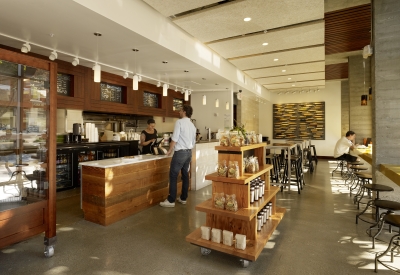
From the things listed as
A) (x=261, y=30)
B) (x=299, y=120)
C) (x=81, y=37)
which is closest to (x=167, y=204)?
(x=81, y=37)

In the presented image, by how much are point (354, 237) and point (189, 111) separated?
3107 millimetres

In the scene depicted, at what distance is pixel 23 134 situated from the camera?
282cm

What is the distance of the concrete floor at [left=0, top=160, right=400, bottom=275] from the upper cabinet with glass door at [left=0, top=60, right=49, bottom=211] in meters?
0.72

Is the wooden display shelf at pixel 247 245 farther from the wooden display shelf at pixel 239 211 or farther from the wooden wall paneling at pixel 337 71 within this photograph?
the wooden wall paneling at pixel 337 71

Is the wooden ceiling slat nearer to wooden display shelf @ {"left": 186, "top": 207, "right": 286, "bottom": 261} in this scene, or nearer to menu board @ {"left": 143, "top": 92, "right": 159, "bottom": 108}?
wooden display shelf @ {"left": 186, "top": 207, "right": 286, "bottom": 261}

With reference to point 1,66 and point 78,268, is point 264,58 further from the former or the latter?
point 78,268

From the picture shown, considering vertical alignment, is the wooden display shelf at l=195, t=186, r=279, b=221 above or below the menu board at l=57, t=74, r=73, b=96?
below

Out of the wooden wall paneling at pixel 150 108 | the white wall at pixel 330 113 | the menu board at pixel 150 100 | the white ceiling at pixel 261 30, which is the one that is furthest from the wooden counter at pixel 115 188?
the white wall at pixel 330 113

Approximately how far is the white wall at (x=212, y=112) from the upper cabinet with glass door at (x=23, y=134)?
258 inches

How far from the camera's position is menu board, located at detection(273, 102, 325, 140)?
12.3m

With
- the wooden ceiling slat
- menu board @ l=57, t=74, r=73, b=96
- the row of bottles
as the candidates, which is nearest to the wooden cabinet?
the row of bottles

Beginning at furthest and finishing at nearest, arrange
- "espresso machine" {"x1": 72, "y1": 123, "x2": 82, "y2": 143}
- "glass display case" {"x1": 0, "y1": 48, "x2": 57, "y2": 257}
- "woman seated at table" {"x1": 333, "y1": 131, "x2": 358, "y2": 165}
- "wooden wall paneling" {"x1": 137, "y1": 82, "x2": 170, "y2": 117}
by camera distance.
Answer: "wooden wall paneling" {"x1": 137, "y1": 82, "x2": 170, "y2": 117}
"woman seated at table" {"x1": 333, "y1": 131, "x2": 358, "y2": 165}
"espresso machine" {"x1": 72, "y1": 123, "x2": 82, "y2": 143}
"glass display case" {"x1": 0, "y1": 48, "x2": 57, "y2": 257}

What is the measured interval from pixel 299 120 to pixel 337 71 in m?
3.24

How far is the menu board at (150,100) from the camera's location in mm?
7808
